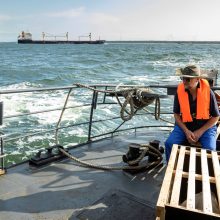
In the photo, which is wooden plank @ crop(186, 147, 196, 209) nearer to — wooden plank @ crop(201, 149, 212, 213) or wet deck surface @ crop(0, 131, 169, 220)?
wooden plank @ crop(201, 149, 212, 213)

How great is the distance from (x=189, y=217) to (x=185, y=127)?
2040mm

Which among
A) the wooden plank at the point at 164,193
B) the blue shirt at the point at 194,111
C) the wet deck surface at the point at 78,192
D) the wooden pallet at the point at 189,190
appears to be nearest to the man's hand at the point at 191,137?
the blue shirt at the point at 194,111

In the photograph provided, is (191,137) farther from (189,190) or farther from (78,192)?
(189,190)

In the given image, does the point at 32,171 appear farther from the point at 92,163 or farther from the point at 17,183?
the point at 92,163

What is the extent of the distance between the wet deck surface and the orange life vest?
873 millimetres

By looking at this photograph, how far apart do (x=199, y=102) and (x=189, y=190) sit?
181 centimetres

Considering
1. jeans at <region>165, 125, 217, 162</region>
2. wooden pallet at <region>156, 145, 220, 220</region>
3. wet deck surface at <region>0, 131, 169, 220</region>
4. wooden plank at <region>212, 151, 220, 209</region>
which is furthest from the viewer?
jeans at <region>165, 125, 217, 162</region>

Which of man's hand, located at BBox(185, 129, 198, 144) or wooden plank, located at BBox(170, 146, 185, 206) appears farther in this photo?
man's hand, located at BBox(185, 129, 198, 144)

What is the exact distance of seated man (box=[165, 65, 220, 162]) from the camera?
402 centimetres

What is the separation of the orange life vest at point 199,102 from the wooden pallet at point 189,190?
2.22ft

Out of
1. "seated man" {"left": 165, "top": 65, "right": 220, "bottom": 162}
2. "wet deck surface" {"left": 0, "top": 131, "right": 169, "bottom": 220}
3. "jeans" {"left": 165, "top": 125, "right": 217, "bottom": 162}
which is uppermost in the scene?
"seated man" {"left": 165, "top": 65, "right": 220, "bottom": 162}

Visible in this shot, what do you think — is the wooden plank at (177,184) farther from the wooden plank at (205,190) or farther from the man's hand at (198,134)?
the man's hand at (198,134)

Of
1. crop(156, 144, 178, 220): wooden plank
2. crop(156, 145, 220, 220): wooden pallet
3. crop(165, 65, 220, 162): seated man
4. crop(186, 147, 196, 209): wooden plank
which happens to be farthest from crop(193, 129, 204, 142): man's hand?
crop(156, 144, 178, 220): wooden plank

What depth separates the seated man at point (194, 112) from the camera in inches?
158
